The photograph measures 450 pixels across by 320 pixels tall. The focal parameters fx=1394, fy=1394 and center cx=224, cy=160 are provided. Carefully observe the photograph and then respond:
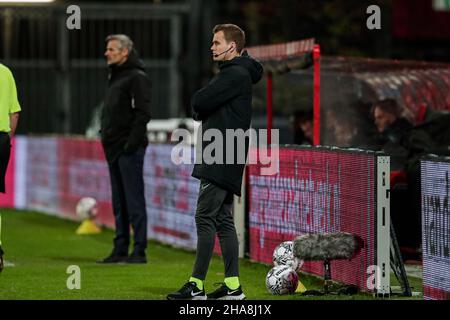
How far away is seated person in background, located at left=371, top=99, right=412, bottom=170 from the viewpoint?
623 inches

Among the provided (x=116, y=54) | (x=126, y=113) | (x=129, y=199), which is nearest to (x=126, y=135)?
(x=126, y=113)

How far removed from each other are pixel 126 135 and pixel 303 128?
4.14 metres

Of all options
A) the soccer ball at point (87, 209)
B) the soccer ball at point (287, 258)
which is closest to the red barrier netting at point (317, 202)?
the soccer ball at point (287, 258)

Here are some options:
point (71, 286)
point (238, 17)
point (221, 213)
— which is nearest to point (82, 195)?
point (71, 286)

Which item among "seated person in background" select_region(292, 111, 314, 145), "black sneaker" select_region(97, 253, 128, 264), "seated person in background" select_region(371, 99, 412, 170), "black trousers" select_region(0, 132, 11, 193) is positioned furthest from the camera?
"seated person in background" select_region(292, 111, 314, 145)

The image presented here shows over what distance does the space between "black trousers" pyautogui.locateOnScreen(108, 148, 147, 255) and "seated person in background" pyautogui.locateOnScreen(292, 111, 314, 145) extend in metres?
3.73

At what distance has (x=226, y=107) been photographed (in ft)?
33.8

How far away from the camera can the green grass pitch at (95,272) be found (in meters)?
11.1

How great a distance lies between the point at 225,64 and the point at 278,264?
1.97 m

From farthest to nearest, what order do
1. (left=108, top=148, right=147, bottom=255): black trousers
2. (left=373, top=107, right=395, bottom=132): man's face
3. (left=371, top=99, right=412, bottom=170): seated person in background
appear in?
(left=373, top=107, right=395, bottom=132): man's face
(left=371, top=99, right=412, bottom=170): seated person in background
(left=108, top=148, right=147, bottom=255): black trousers

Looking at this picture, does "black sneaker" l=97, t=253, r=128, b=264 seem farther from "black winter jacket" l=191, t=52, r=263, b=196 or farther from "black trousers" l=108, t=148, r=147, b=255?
"black winter jacket" l=191, t=52, r=263, b=196

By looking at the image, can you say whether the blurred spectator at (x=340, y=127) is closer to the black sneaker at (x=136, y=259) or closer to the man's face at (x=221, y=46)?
the black sneaker at (x=136, y=259)

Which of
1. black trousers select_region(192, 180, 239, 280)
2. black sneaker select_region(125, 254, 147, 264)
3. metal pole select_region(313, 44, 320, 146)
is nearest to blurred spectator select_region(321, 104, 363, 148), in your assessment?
metal pole select_region(313, 44, 320, 146)

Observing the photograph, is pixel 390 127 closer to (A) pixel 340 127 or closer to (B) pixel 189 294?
(A) pixel 340 127
